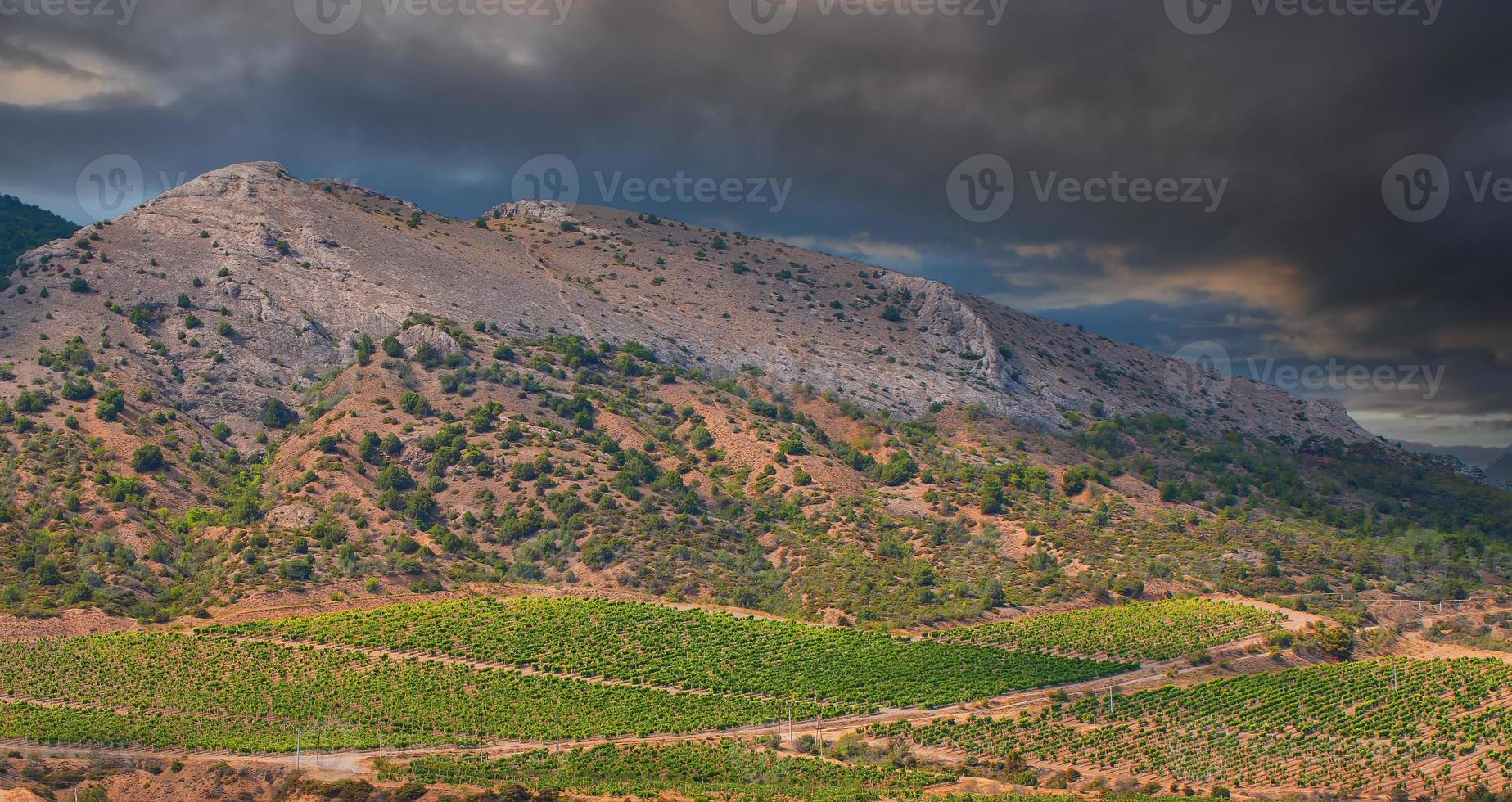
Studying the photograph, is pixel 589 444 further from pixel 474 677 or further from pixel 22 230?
pixel 22 230

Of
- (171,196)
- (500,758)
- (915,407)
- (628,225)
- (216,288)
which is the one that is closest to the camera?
(500,758)

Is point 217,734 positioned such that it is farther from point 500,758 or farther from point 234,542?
point 234,542

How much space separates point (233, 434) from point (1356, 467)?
154 metres

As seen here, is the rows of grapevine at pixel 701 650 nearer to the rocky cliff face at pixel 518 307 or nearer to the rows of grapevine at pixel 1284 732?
the rows of grapevine at pixel 1284 732

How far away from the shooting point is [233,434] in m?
121

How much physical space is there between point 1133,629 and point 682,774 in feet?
159

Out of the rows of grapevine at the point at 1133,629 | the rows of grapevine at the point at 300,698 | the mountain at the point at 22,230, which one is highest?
the mountain at the point at 22,230

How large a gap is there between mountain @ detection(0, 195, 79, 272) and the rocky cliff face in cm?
1887

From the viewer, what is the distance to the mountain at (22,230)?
157000 mm

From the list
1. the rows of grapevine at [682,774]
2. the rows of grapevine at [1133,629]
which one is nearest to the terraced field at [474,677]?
the rows of grapevine at [1133,629]

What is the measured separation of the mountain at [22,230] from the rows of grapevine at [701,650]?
319ft

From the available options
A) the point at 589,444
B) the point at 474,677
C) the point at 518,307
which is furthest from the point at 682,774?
the point at 518,307

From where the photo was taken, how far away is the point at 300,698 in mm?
69250

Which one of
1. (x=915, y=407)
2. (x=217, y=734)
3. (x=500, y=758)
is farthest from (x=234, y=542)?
(x=915, y=407)
